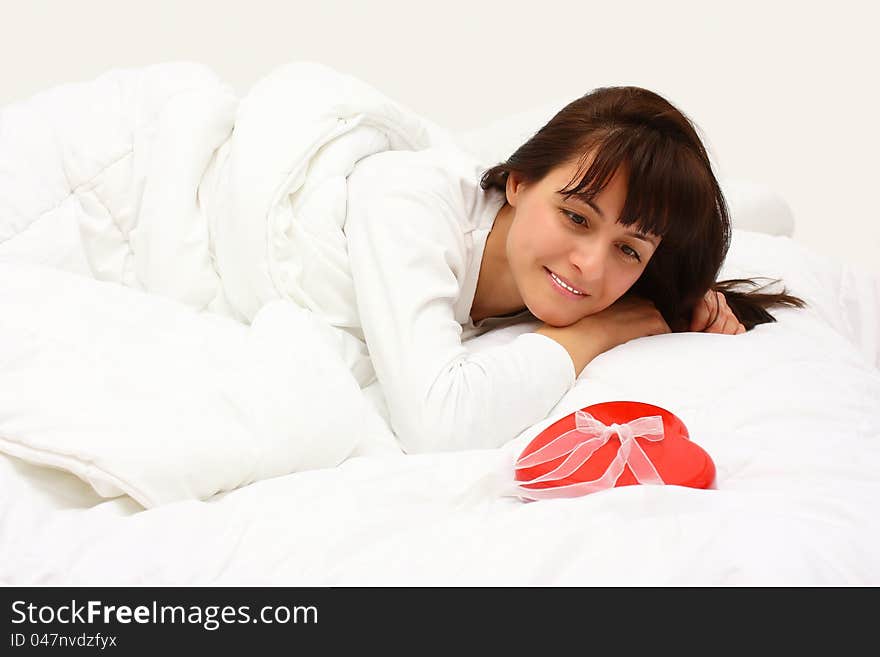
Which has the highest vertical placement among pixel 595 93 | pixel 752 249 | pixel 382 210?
pixel 595 93

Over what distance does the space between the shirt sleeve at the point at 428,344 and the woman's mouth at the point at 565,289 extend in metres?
0.07

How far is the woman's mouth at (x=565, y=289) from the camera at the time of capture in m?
1.40

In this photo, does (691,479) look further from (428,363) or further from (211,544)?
(211,544)

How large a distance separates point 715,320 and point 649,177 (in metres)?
0.31

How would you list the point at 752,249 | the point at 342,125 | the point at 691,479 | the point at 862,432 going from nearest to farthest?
the point at 691,479, the point at 862,432, the point at 342,125, the point at 752,249

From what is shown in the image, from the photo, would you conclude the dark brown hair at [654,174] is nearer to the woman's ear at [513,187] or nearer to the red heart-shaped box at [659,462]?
the woman's ear at [513,187]

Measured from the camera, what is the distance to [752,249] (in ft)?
6.09

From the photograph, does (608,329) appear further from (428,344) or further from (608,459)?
(608,459)

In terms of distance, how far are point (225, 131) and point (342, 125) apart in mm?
178

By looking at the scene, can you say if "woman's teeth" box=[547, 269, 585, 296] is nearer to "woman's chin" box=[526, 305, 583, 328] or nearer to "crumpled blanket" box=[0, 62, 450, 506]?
"woman's chin" box=[526, 305, 583, 328]

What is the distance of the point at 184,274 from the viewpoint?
1.45 m

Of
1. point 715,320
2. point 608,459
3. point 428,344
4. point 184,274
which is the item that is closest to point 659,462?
point 608,459

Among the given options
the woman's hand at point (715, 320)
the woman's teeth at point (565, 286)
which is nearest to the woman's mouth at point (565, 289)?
the woman's teeth at point (565, 286)
